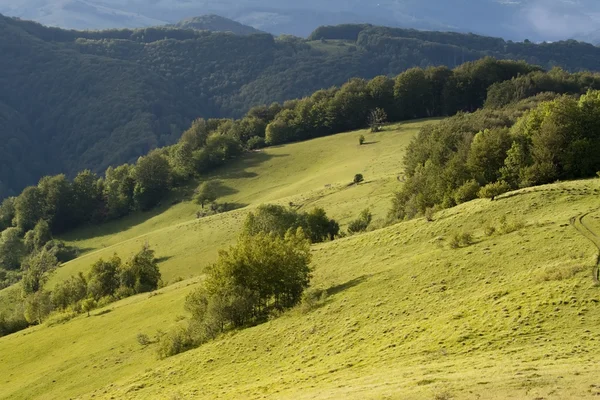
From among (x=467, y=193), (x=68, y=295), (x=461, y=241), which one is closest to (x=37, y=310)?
(x=68, y=295)

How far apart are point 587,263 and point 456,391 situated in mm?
14805

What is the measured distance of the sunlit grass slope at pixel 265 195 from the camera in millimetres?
81938

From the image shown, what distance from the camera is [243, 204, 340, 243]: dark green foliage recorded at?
227ft

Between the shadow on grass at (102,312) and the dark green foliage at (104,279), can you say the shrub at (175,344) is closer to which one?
the shadow on grass at (102,312)

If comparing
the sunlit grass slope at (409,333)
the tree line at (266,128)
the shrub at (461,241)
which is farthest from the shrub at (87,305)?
the tree line at (266,128)

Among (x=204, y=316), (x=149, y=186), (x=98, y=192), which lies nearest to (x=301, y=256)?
(x=204, y=316)

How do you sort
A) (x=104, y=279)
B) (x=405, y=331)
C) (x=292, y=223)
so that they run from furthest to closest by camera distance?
1. (x=292, y=223)
2. (x=104, y=279)
3. (x=405, y=331)

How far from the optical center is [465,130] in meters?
74.1

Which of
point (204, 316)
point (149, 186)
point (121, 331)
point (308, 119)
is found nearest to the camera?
point (204, 316)

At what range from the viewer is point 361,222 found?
70938mm

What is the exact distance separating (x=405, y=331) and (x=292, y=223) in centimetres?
4305

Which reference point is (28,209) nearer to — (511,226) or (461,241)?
(461,241)

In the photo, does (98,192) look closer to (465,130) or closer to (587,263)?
(465,130)

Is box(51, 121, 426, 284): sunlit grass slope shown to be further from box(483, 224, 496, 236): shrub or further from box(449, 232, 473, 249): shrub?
box(449, 232, 473, 249): shrub
